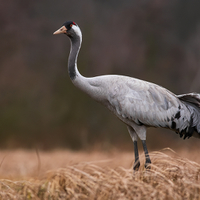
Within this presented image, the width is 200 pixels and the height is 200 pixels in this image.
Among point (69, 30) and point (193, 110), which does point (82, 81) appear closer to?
point (69, 30)

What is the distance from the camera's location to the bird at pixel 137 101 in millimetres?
3328

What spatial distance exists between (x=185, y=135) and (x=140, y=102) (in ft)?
2.54

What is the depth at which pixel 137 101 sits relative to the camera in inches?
132

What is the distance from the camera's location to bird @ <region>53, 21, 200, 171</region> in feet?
10.9

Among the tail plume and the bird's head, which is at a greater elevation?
the bird's head

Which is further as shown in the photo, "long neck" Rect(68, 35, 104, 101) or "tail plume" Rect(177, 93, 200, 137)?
"tail plume" Rect(177, 93, 200, 137)

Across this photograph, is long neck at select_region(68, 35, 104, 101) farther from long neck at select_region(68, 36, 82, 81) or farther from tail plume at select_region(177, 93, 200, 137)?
tail plume at select_region(177, 93, 200, 137)

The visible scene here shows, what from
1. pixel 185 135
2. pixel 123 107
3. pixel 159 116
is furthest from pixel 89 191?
pixel 185 135

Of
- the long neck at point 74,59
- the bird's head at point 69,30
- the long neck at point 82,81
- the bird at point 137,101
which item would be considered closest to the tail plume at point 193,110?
the bird at point 137,101

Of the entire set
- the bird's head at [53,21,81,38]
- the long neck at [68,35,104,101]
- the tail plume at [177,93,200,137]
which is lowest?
the tail plume at [177,93,200,137]

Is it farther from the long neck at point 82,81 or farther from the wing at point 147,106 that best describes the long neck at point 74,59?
the wing at point 147,106

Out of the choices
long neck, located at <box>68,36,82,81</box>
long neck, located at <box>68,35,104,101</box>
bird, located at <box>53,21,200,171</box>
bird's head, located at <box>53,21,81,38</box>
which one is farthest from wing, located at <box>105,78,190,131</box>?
bird's head, located at <box>53,21,81,38</box>

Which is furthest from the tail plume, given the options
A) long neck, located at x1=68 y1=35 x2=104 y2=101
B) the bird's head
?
the bird's head

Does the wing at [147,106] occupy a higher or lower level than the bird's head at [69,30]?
lower
